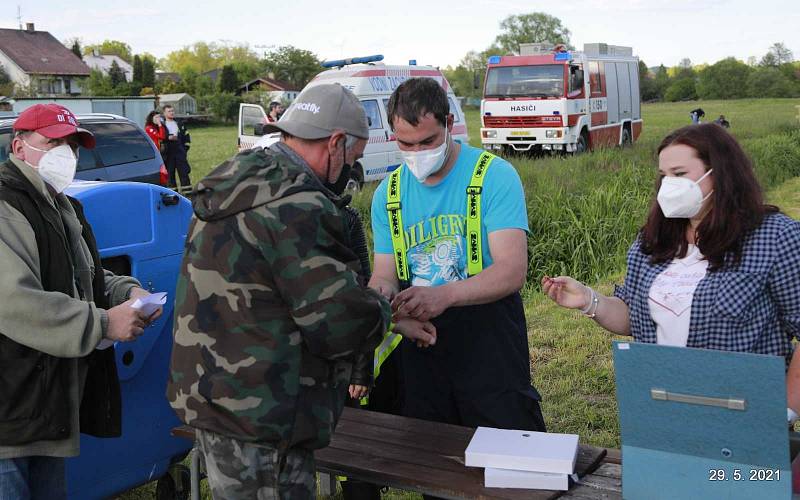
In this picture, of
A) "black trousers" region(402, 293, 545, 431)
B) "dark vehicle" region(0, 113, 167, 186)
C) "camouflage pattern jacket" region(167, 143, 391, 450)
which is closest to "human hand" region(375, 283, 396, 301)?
"black trousers" region(402, 293, 545, 431)

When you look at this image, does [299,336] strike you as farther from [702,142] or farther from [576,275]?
[576,275]

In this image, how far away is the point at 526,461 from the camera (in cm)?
245

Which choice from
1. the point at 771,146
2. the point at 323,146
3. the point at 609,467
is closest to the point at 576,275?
the point at 609,467

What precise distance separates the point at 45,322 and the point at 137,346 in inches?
40.9

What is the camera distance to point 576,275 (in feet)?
29.0

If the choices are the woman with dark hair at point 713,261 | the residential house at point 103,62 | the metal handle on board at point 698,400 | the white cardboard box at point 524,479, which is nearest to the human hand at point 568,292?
the woman with dark hair at point 713,261

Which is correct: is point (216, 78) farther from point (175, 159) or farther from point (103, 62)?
point (175, 159)

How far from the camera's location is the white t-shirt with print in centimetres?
251

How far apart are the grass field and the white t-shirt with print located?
179cm

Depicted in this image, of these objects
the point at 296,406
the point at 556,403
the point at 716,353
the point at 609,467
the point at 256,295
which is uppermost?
the point at 256,295

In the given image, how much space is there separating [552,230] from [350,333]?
7.51 m

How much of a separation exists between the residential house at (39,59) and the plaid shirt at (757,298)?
79.7 m

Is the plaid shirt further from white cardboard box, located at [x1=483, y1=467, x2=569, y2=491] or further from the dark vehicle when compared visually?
the dark vehicle

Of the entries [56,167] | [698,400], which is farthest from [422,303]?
[56,167]
